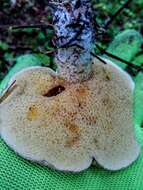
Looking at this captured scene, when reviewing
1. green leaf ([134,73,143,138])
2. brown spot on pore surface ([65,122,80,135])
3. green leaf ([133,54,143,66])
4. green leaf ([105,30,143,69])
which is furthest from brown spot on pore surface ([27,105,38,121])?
green leaf ([133,54,143,66])

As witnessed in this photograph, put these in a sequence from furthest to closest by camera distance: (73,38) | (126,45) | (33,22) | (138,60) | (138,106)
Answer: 1. (33,22)
2. (138,60)
3. (126,45)
4. (138,106)
5. (73,38)

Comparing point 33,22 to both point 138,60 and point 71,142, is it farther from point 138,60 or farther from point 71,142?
point 71,142

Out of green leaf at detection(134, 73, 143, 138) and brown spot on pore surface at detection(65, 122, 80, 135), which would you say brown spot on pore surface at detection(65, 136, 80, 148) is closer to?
brown spot on pore surface at detection(65, 122, 80, 135)

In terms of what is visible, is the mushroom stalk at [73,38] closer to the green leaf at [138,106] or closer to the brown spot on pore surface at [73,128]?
the brown spot on pore surface at [73,128]

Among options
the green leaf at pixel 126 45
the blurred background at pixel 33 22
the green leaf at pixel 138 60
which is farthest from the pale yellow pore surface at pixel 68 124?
the blurred background at pixel 33 22

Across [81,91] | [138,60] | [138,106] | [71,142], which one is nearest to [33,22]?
[138,60]

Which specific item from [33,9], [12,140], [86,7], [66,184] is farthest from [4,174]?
[33,9]
